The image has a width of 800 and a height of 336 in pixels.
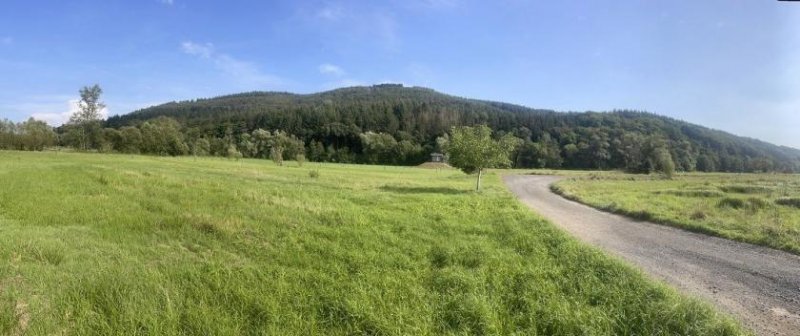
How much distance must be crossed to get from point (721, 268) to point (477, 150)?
95.0 ft

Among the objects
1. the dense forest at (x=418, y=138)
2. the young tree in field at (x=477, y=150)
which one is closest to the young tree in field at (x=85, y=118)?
the dense forest at (x=418, y=138)

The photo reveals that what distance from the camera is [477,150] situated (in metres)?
39.9

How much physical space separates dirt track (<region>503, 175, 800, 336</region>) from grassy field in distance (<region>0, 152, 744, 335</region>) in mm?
1537

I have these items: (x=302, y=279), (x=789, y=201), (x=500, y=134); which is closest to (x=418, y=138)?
(x=500, y=134)

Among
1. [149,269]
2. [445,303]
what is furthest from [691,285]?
[149,269]

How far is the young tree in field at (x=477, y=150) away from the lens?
131ft

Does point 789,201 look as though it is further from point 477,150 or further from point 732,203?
point 477,150

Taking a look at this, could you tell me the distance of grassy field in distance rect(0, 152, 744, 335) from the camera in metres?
6.50

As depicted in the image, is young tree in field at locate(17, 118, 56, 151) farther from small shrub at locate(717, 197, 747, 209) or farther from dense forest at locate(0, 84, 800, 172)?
small shrub at locate(717, 197, 747, 209)

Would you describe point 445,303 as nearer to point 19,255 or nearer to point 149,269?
point 149,269

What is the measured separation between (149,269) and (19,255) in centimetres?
280

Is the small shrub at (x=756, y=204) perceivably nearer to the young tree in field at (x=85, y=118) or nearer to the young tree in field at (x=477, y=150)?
the young tree in field at (x=477, y=150)

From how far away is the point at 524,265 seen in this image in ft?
32.3

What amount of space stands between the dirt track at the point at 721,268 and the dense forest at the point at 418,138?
351 ft
